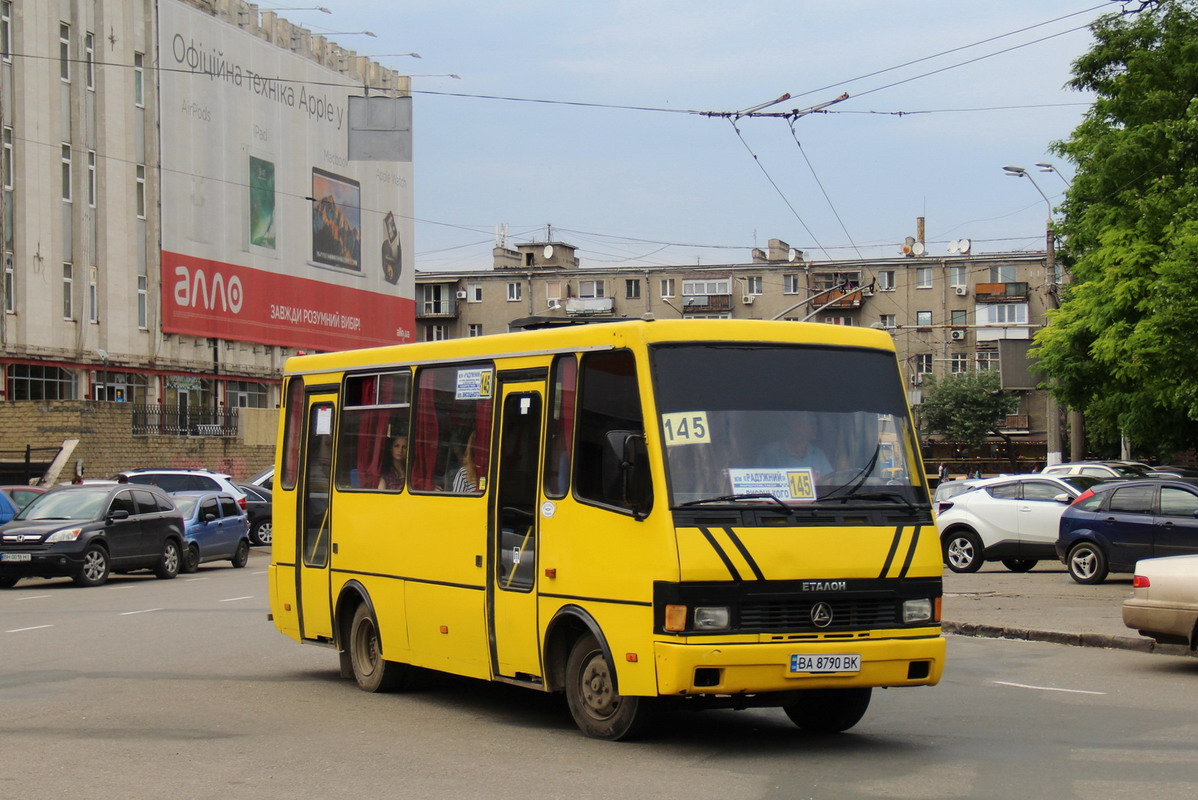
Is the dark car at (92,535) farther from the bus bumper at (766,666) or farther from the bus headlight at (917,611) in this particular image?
the bus headlight at (917,611)

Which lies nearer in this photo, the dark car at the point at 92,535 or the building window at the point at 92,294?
the dark car at the point at 92,535

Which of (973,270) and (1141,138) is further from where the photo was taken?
(973,270)

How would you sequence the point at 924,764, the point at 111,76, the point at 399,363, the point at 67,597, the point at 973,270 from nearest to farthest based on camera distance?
the point at 924,764
the point at 399,363
the point at 67,597
the point at 111,76
the point at 973,270

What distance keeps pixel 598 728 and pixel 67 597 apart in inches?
601

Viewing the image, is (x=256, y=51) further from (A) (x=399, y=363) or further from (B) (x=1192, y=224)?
(A) (x=399, y=363)

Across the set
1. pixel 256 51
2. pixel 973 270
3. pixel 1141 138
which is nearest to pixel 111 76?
pixel 256 51

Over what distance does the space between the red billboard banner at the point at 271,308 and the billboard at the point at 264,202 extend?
0.07 m

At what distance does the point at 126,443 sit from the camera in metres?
46.2

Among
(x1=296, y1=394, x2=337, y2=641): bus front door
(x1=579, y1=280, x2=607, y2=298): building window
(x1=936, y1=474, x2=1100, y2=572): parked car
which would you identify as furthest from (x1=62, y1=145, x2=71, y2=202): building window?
(x1=579, y1=280, x2=607, y2=298): building window

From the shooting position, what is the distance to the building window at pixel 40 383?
2053 inches

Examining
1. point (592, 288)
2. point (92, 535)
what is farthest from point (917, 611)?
point (592, 288)

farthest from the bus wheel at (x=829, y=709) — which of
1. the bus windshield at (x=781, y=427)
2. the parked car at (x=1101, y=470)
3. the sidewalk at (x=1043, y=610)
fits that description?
the parked car at (x=1101, y=470)

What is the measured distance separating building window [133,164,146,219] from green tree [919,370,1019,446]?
47291 millimetres

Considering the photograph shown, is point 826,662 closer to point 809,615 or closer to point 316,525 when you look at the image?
point 809,615
